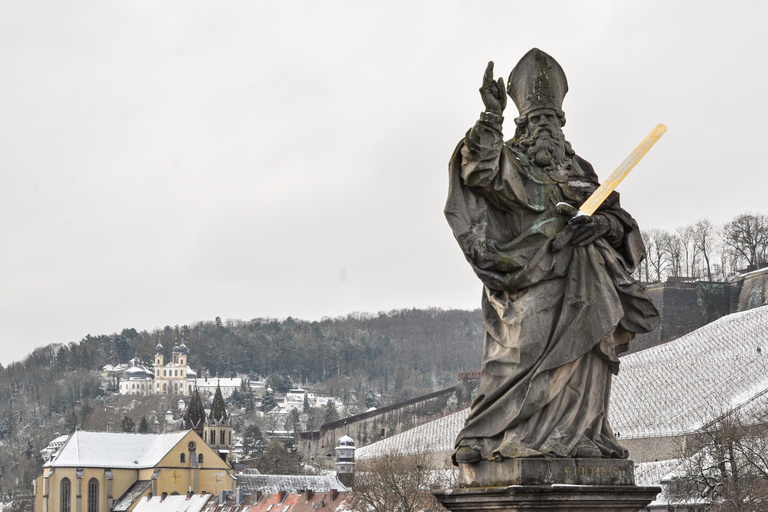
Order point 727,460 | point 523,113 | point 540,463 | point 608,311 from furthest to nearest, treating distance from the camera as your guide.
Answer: point 727,460
point 523,113
point 608,311
point 540,463

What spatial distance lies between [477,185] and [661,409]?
5925cm

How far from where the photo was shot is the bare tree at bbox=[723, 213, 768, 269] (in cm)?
10138

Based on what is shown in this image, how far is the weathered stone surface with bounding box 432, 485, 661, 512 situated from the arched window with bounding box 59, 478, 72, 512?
10787 cm

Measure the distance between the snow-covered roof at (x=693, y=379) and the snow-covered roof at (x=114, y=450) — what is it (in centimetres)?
4995

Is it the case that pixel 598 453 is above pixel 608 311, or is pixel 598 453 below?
below

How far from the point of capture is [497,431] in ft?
20.2

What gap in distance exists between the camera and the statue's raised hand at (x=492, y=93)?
6.32 m

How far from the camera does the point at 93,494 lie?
109 m

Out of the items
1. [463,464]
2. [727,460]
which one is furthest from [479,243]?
[727,460]

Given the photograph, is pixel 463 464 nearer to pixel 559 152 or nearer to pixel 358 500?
pixel 559 152

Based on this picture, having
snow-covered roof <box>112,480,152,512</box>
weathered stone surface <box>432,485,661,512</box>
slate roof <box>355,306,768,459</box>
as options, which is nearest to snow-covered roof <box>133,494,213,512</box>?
snow-covered roof <box>112,480,152,512</box>

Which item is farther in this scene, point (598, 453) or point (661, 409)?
point (661, 409)

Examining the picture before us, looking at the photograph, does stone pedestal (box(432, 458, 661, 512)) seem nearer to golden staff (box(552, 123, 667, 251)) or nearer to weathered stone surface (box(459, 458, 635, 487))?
weathered stone surface (box(459, 458, 635, 487))

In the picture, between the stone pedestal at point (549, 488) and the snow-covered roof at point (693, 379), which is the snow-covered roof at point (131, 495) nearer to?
the snow-covered roof at point (693, 379)
